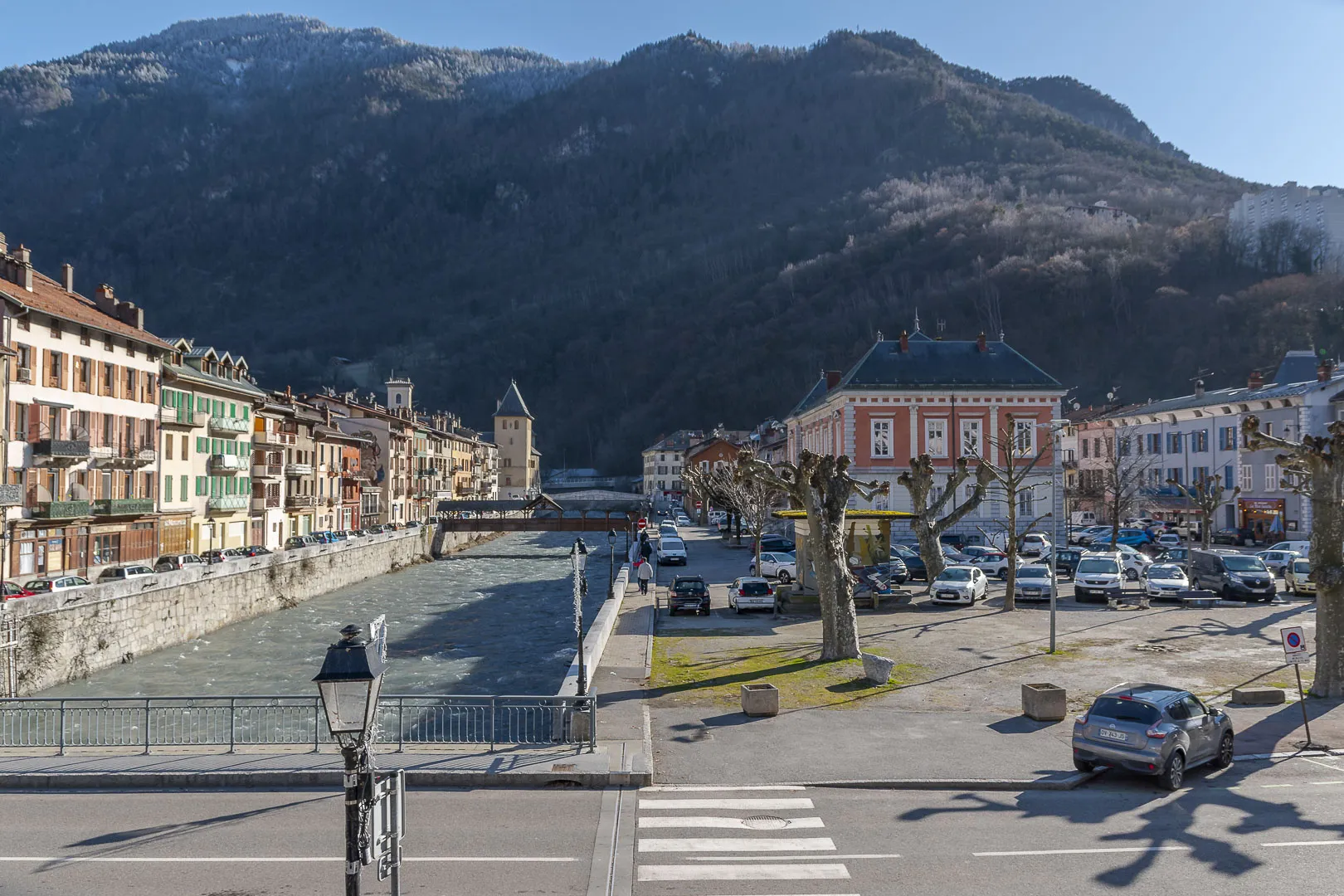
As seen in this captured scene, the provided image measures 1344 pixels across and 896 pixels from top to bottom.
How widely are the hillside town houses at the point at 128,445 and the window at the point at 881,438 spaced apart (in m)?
43.7

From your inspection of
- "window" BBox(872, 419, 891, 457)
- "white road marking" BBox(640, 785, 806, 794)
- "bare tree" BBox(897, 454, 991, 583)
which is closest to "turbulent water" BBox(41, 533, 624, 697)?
"white road marking" BBox(640, 785, 806, 794)

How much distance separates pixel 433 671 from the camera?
113 ft

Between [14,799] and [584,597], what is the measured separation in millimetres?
41157

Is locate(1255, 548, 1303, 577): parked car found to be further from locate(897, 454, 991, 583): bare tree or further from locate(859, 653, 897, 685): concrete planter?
locate(859, 653, 897, 685): concrete planter

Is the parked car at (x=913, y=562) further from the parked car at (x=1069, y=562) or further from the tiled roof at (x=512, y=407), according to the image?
the tiled roof at (x=512, y=407)

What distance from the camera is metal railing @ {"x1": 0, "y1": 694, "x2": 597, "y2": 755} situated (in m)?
17.5

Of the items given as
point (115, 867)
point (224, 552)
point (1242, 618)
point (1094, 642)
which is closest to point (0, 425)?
point (224, 552)

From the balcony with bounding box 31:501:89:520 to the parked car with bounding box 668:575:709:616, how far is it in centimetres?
2789

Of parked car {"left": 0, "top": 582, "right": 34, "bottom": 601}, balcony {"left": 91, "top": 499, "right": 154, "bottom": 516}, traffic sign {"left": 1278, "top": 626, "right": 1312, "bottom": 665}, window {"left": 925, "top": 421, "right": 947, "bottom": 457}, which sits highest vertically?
window {"left": 925, "top": 421, "right": 947, "bottom": 457}

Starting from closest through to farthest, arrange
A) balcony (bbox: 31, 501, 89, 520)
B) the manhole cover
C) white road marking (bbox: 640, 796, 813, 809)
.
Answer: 1. the manhole cover
2. white road marking (bbox: 640, 796, 813, 809)
3. balcony (bbox: 31, 501, 89, 520)

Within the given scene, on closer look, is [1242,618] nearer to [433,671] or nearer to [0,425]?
[433,671]

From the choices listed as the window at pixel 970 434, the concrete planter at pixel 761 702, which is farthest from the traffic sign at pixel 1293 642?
the window at pixel 970 434

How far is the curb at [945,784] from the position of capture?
50.9 feet

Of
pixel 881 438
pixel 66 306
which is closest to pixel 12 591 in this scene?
pixel 66 306
